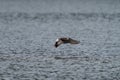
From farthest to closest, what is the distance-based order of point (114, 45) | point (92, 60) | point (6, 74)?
1. point (114, 45)
2. point (92, 60)
3. point (6, 74)

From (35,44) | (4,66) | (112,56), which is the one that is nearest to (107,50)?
(112,56)

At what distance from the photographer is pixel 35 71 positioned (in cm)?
3956

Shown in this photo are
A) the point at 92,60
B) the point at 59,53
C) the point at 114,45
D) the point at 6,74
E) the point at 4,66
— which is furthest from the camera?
the point at 114,45

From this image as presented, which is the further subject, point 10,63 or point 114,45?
point 114,45

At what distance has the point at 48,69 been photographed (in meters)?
40.4

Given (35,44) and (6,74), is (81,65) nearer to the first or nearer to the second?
(6,74)

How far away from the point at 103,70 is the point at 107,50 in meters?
12.1

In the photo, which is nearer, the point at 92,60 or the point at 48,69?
the point at 48,69

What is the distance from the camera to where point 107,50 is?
51.8 meters

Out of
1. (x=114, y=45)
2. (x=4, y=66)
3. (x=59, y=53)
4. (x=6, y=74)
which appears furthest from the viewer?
Answer: (x=114, y=45)

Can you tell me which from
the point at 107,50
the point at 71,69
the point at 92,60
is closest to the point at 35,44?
the point at 107,50

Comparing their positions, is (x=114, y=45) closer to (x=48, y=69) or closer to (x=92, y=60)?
(x=92, y=60)

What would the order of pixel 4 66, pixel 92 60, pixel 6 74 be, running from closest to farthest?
pixel 6 74 < pixel 4 66 < pixel 92 60

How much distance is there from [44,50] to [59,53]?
283cm
